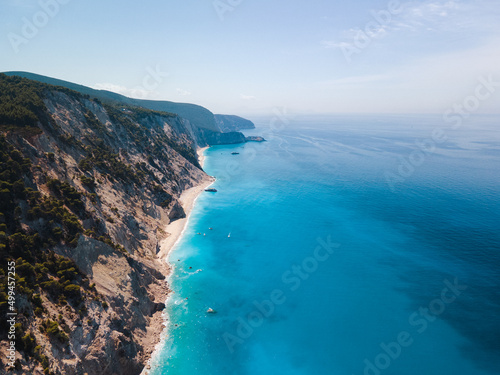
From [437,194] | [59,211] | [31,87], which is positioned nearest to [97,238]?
[59,211]

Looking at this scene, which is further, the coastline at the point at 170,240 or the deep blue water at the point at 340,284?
the coastline at the point at 170,240

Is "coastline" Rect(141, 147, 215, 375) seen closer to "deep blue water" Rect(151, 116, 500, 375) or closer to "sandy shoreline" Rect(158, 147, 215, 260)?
"sandy shoreline" Rect(158, 147, 215, 260)

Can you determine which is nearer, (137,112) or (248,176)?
(137,112)

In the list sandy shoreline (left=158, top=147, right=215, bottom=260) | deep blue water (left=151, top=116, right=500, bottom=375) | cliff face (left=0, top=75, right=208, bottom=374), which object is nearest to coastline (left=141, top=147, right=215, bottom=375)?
sandy shoreline (left=158, top=147, right=215, bottom=260)

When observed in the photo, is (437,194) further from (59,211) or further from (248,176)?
(59,211)

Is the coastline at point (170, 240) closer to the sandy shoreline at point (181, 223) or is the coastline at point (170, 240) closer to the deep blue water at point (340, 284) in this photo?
the sandy shoreline at point (181, 223)

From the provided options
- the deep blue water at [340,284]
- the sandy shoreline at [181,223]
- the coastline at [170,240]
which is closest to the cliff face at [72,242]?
the coastline at [170,240]

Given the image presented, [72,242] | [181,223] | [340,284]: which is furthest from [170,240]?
[340,284]
